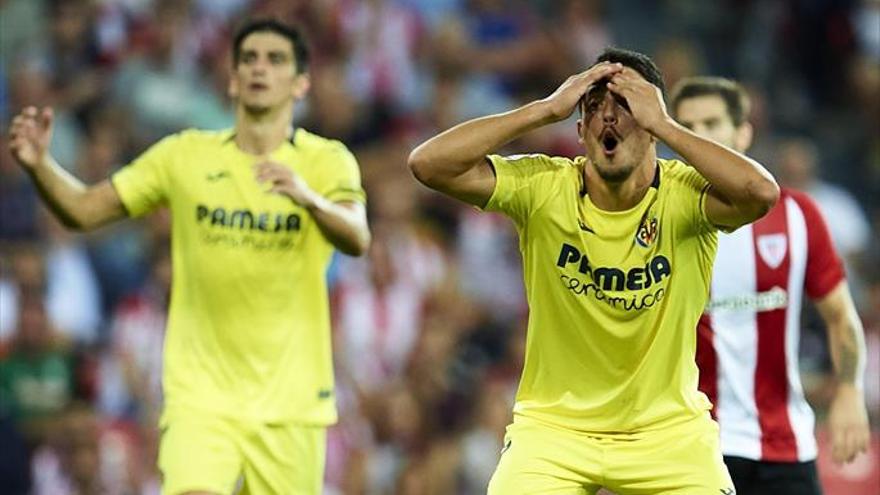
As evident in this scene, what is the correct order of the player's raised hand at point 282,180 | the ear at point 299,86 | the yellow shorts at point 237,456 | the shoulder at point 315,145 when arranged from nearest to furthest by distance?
1. the player's raised hand at point 282,180
2. the yellow shorts at point 237,456
3. the shoulder at point 315,145
4. the ear at point 299,86

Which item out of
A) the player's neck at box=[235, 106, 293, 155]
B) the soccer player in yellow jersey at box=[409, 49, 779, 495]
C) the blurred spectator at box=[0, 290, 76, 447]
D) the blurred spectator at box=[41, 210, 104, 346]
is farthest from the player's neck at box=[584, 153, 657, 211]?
the blurred spectator at box=[41, 210, 104, 346]

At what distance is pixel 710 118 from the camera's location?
8.33m

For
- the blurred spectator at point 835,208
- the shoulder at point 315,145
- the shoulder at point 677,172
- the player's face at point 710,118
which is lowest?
the blurred spectator at point 835,208

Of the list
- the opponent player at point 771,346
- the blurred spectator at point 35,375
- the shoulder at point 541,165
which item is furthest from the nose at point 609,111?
the blurred spectator at point 35,375

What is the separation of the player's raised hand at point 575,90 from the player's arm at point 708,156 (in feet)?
0.12

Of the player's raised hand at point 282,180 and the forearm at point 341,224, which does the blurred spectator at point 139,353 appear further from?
the player's raised hand at point 282,180

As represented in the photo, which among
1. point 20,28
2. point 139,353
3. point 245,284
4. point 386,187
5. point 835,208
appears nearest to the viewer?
point 245,284

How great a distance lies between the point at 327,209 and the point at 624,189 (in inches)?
65.6

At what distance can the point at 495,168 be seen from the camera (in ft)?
22.7

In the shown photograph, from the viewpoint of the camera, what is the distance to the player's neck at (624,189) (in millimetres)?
6883

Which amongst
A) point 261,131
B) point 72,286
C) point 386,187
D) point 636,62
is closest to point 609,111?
point 636,62

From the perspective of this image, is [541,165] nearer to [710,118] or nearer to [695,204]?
[695,204]

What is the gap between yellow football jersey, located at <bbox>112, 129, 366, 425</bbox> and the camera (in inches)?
328

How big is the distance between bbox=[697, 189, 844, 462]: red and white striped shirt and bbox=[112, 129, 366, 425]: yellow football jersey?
1.67m
